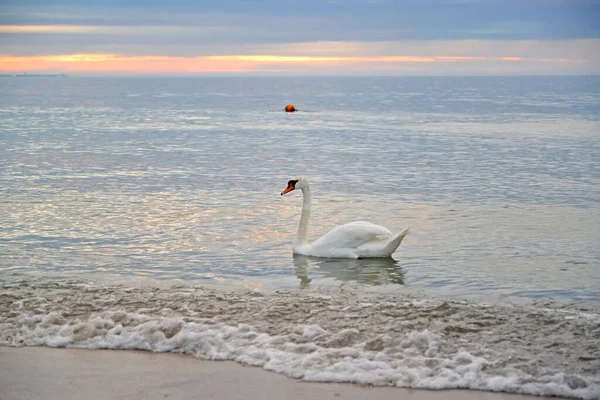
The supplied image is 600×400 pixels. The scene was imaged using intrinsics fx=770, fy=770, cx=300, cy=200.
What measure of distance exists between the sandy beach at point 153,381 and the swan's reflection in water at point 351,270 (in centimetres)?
331

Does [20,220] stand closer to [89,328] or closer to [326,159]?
[89,328]

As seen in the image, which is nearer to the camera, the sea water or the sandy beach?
the sandy beach

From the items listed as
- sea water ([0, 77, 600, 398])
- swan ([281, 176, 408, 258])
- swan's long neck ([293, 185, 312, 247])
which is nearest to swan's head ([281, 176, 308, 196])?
swan's long neck ([293, 185, 312, 247])

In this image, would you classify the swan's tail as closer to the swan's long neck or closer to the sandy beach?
the swan's long neck

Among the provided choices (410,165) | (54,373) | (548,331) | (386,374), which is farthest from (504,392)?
(410,165)

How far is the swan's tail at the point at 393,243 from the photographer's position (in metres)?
10.9

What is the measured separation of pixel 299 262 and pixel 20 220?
223 inches

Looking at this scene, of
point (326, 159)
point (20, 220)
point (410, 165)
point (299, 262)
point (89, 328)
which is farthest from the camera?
point (326, 159)

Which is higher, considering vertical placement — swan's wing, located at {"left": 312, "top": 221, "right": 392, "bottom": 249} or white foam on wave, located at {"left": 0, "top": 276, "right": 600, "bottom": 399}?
swan's wing, located at {"left": 312, "top": 221, "right": 392, "bottom": 249}

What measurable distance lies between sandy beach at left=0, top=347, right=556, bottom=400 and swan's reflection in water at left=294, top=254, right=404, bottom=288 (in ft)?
10.8

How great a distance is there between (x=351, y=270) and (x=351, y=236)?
2.30 ft

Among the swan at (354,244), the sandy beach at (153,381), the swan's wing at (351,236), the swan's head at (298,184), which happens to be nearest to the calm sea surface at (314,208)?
the swan at (354,244)

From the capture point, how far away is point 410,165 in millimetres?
21656

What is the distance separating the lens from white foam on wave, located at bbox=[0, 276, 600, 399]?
6.29 metres
